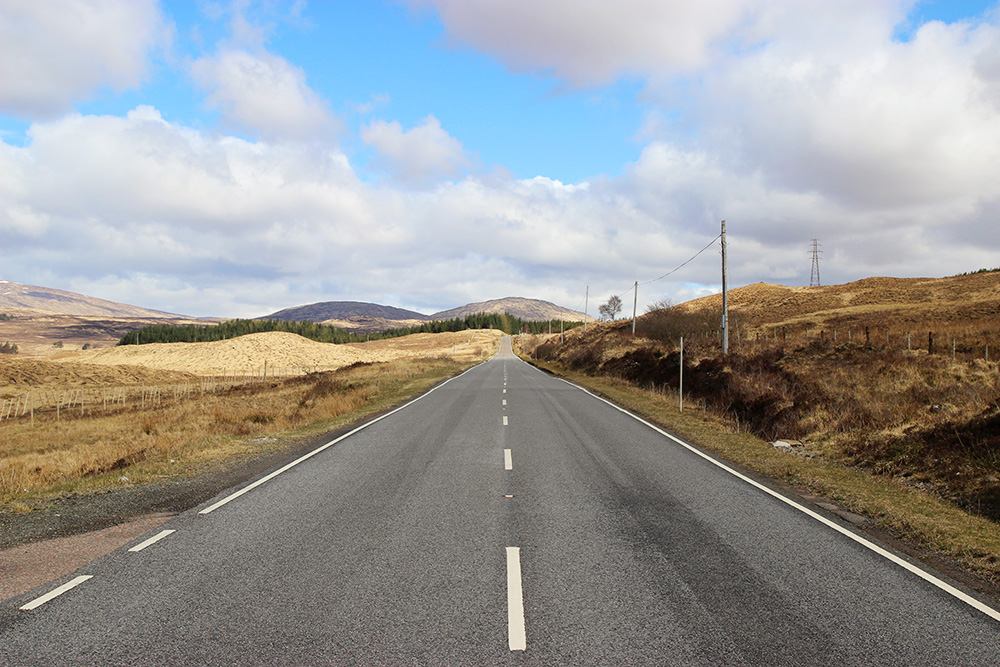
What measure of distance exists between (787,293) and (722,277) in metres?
68.9

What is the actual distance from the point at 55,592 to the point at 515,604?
400cm

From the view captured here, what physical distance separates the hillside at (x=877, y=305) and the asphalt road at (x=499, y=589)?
3863 cm

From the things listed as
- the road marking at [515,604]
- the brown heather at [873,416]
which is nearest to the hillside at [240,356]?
the brown heather at [873,416]

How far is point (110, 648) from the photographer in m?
3.99

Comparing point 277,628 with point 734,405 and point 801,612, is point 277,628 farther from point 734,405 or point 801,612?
point 734,405

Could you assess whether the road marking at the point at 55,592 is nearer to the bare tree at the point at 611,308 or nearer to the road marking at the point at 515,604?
the road marking at the point at 515,604

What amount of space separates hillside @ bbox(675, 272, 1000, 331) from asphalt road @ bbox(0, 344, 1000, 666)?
38.6 meters

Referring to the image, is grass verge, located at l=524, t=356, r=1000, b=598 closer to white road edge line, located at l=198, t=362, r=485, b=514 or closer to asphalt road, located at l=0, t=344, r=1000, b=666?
asphalt road, located at l=0, t=344, r=1000, b=666

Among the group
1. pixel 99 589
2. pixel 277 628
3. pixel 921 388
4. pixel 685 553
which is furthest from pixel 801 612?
pixel 921 388

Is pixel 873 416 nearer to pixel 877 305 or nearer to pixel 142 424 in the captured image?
pixel 142 424

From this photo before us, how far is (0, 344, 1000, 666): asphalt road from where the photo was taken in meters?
3.99

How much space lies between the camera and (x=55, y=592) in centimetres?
498

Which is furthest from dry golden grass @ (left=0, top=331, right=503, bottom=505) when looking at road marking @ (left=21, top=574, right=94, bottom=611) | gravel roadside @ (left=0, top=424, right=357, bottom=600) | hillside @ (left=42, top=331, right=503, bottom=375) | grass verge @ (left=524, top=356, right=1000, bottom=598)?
hillside @ (left=42, top=331, right=503, bottom=375)

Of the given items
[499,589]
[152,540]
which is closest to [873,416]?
[499,589]
